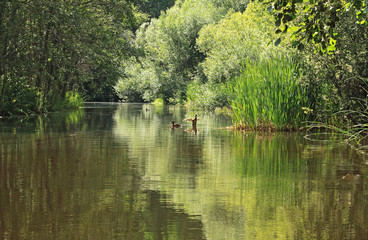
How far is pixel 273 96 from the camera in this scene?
1752 cm

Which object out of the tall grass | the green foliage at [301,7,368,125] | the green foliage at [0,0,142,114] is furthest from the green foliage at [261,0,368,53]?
the green foliage at [0,0,142,114]

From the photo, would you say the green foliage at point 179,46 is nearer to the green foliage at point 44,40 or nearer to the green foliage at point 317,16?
the green foliage at point 44,40

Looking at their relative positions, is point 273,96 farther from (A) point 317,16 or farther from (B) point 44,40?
(B) point 44,40

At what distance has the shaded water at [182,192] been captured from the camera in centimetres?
550

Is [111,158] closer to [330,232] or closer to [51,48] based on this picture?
[330,232]

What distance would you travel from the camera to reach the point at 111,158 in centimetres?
1126

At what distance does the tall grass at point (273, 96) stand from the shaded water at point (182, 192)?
4242 mm

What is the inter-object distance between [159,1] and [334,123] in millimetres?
86544

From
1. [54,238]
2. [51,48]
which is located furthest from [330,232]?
[51,48]

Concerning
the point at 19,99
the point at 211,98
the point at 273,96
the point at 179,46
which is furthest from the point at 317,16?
the point at 179,46

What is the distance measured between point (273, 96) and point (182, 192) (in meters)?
10.5

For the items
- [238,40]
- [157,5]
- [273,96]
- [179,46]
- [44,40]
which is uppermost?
[157,5]

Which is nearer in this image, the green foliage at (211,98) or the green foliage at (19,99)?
the green foliage at (19,99)

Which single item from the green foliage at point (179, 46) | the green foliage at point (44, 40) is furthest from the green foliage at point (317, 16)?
the green foliage at point (179, 46)
